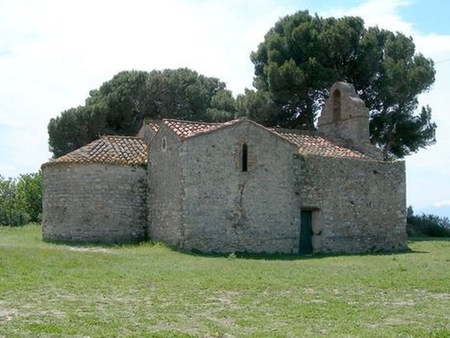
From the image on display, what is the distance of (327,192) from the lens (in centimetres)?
2377

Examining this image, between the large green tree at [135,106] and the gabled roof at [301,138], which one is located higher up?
the large green tree at [135,106]

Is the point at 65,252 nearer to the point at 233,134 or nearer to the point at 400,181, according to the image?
the point at 233,134

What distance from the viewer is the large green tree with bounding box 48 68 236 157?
41.1 m

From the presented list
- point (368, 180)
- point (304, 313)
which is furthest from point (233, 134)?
point (304, 313)

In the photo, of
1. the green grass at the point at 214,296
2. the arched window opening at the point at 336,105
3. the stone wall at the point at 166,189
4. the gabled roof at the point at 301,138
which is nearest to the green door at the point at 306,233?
the gabled roof at the point at 301,138

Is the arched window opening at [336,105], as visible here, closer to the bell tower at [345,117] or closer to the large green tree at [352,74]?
the bell tower at [345,117]

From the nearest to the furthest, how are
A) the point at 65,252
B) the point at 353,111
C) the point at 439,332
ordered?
1. the point at 439,332
2. the point at 65,252
3. the point at 353,111

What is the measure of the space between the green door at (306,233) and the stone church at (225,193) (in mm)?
37

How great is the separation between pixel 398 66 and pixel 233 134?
56.9 ft

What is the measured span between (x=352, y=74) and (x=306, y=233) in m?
16.3

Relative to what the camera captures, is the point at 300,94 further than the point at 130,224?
Yes

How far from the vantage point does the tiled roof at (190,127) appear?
21516 mm

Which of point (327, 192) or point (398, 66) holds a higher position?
point (398, 66)

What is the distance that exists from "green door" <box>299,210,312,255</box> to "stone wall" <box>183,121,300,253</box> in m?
0.46
